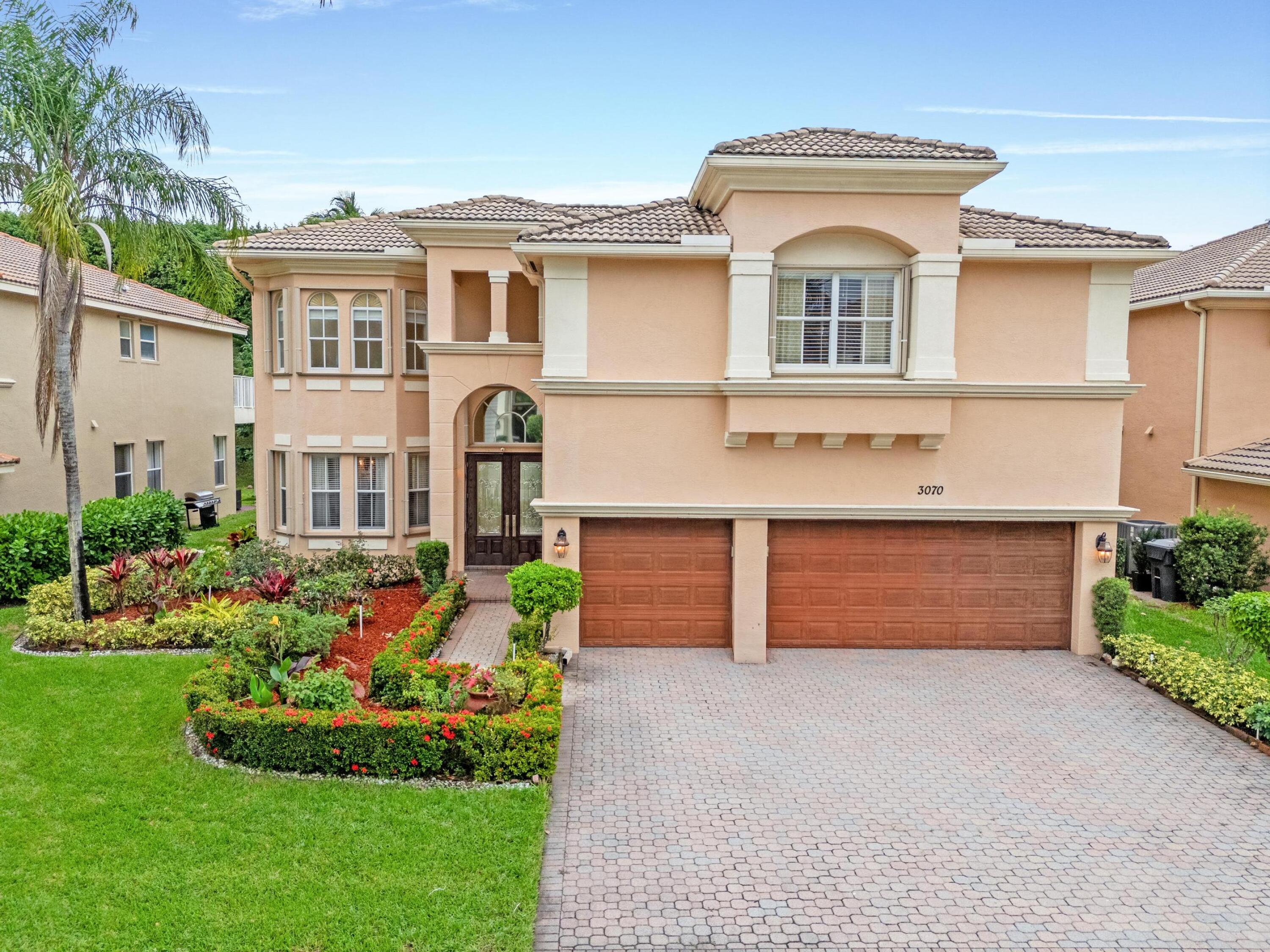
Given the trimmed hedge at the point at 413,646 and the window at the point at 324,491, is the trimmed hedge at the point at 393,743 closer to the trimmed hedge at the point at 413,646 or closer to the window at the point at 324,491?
the trimmed hedge at the point at 413,646

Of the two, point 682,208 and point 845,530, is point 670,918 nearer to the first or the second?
point 845,530

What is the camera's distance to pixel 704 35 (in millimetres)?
15883

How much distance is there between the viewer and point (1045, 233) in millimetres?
13227

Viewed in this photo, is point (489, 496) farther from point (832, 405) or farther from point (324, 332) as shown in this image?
point (832, 405)

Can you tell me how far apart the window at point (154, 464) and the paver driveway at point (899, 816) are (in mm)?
18644

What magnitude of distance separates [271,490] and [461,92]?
9676 mm

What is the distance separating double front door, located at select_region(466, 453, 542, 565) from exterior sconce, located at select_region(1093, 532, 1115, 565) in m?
11.1

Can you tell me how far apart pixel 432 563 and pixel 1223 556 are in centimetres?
1551

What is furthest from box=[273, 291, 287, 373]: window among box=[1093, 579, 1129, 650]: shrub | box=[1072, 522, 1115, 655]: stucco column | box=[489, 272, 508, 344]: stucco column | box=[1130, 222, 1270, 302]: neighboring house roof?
box=[1130, 222, 1270, 302]: neighboring house roof

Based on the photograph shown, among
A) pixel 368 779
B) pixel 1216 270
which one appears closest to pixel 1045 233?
pixel 1216 270

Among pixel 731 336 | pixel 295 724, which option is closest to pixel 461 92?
pixel 731 336

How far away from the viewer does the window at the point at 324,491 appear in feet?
59.1

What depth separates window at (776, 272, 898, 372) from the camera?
13000 mm

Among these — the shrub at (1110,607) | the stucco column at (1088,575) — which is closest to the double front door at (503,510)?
the stucco column at (1088,575)
